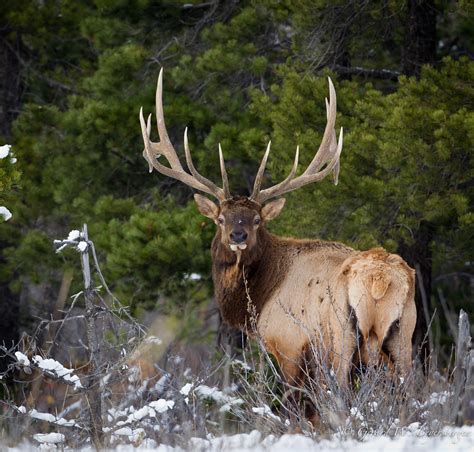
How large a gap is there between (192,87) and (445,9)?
333cm

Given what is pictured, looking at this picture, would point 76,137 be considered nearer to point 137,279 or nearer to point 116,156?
point 116,156

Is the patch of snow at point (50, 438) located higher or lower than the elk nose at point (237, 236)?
lower

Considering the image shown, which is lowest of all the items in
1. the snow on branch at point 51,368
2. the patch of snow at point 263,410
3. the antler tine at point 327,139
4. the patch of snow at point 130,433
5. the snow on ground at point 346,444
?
the patch of snow at point 130,433

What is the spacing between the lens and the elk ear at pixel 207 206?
27.8 feet

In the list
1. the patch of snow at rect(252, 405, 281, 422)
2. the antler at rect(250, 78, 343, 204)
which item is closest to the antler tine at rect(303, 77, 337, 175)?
the antler at rect(250, 78, 343, 204)

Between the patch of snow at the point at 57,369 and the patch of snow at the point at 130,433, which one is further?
the patch of snow at the point at 130,433

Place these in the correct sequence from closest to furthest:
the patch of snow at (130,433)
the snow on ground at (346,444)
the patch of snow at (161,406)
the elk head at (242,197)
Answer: the snow on ground at (346,444) < the patch of snow at (130,433) < the patch of snow at (161,406) < the elk head at (242,197)

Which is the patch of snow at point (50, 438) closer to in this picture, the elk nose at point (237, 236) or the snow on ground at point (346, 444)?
the snow on ground at point (346, 444)

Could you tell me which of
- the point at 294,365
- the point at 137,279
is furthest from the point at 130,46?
the point at 294,365


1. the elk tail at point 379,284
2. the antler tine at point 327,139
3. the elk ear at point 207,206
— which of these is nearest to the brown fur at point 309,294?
the elk tail at point 379,284

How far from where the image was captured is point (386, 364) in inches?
274

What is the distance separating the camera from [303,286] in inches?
308

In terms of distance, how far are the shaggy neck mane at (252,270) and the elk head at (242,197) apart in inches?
4.0

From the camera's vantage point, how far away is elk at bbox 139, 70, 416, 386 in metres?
6.78
